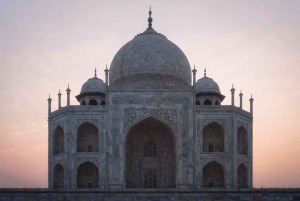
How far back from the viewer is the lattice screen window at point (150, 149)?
25.7 metres

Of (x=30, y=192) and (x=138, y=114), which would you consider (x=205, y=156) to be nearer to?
(x=138, y=114)

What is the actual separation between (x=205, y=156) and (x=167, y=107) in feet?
10.6

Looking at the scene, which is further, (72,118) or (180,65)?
(180,65)

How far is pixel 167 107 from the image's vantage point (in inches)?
960

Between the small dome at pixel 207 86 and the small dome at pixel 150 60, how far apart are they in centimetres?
75

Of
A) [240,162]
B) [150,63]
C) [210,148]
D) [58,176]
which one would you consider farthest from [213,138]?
[58,176]

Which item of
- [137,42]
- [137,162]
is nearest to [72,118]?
[137,162]

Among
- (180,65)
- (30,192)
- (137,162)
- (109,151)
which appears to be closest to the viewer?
(30,192)

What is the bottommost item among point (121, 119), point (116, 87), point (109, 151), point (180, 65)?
point (109, 151)

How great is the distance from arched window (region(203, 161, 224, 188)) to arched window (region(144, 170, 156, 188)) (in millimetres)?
2749

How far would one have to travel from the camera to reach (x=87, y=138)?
82.9 ft

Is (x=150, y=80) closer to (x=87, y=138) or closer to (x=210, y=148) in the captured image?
(x=87, y=138)

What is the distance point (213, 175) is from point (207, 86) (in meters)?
6.10

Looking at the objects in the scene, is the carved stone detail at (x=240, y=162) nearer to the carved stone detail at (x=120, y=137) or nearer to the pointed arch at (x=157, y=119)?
the carved stone detail at (x=120, y=137)
